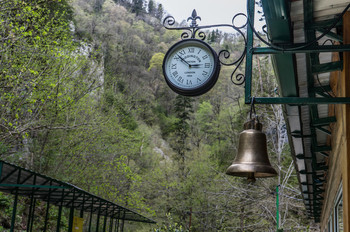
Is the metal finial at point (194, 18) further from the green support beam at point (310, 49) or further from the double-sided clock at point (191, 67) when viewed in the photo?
the green support beam at point (310, 49)

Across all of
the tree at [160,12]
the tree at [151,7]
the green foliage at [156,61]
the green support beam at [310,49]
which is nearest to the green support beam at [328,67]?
the green support beam at [310,49]

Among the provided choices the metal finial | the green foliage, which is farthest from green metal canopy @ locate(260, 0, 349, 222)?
the green foliage

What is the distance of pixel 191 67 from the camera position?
13.8 feet

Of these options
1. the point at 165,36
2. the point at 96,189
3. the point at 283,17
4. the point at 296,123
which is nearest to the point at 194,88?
the point at 283,17

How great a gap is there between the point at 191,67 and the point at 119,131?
17.2 meters

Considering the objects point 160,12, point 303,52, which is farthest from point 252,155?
point 160,12

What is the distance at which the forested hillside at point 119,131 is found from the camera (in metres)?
12.6

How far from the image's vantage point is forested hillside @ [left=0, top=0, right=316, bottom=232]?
1262 centimetres

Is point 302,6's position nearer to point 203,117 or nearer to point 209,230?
point 209,230

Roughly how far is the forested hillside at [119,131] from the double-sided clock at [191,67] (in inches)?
74.9

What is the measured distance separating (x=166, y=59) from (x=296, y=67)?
1.34 metres

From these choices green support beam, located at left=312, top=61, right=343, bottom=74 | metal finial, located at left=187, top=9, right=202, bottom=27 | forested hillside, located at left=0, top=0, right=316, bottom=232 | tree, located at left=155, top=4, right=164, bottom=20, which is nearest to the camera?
green support beam, located at left=312, top=61, right=343, bottom=74

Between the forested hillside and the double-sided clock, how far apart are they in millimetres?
1904

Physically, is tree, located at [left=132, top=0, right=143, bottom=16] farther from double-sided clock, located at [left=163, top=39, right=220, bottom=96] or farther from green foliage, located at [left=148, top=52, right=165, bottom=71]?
double-sided clock, located at [left=163, top=39, right=220, bottom=96]
